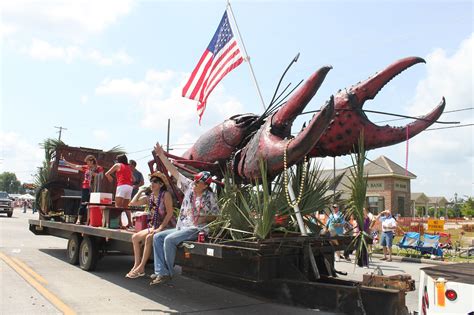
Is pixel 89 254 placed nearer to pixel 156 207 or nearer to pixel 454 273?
pixel 156 207

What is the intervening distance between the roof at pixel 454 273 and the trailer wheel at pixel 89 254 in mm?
6542

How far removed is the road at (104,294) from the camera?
615cm

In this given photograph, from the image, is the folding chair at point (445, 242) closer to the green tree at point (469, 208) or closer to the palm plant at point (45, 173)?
the palm plant at point (45, 173)

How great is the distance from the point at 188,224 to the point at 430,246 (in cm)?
1105

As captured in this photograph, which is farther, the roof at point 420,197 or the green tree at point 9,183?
the green tree at point 9,183

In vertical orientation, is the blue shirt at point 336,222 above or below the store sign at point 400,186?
below

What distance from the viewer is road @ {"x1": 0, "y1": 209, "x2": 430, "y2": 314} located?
6152 millimetres

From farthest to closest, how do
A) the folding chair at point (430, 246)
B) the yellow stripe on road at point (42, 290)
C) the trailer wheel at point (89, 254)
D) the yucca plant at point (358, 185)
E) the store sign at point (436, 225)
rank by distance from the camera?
the store sign at point (436, 225)
the folding chair at point (430, 246)
the trailer wheel at point (89, 254)
the yellow stripe on road at point (42, 290)
the yucca plant at point (358, 185)

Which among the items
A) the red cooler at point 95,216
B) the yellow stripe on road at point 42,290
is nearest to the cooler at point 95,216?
the red cooler at point 95,216

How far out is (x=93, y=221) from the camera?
8422mm

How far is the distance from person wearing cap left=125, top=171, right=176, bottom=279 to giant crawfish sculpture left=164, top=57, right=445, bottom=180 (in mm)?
1182

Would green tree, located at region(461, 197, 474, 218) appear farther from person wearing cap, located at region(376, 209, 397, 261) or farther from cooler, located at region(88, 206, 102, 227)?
cooler, located at region(88, 206, 102, 227)

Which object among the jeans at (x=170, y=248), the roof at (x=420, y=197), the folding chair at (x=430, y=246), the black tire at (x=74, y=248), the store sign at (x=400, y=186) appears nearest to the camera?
the jeans at (x=170, y=248)

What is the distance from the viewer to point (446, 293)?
11.0ft
